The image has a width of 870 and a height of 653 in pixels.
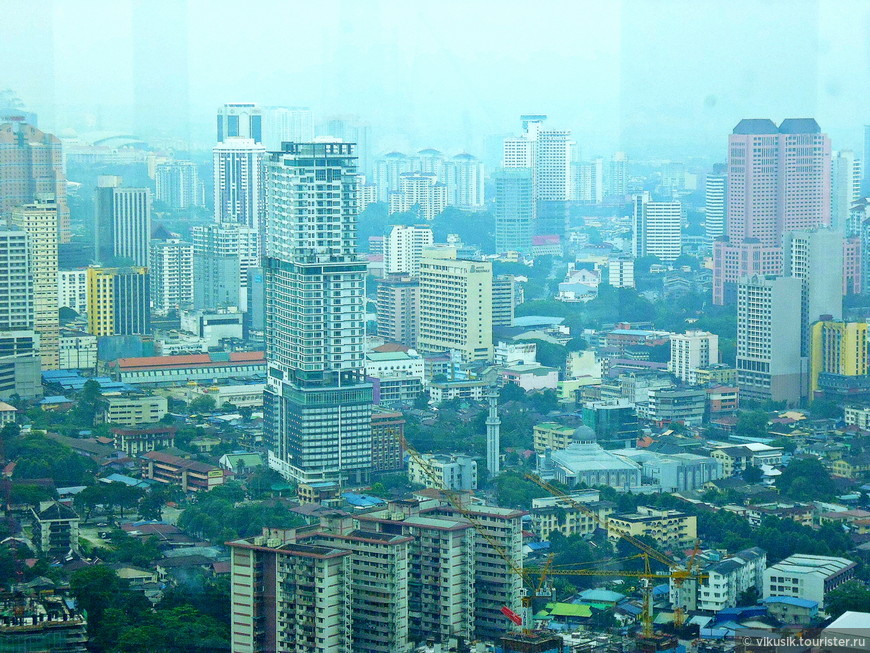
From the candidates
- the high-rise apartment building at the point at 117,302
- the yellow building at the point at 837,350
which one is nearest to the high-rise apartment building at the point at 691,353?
the yellow building at the point at 837,350

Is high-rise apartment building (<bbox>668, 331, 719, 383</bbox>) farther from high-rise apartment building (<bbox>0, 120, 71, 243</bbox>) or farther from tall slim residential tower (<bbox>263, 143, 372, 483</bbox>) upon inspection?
high-rise apartment building (<bbox>0, 120, 71, 243</bbox>)

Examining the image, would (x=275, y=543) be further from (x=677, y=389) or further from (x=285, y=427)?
(x=677, y=389)

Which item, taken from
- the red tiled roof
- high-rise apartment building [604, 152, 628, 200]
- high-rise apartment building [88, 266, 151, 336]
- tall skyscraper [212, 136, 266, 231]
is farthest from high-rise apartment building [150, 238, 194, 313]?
high-rise apartment building [604, 152, 628, 200]

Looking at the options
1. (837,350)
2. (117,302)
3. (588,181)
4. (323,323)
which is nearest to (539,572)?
(323,323)

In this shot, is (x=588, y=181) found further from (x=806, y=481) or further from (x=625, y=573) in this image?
(x=625, y=573)

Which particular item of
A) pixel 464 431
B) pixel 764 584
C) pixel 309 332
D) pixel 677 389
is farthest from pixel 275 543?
A: pixel 677 389
